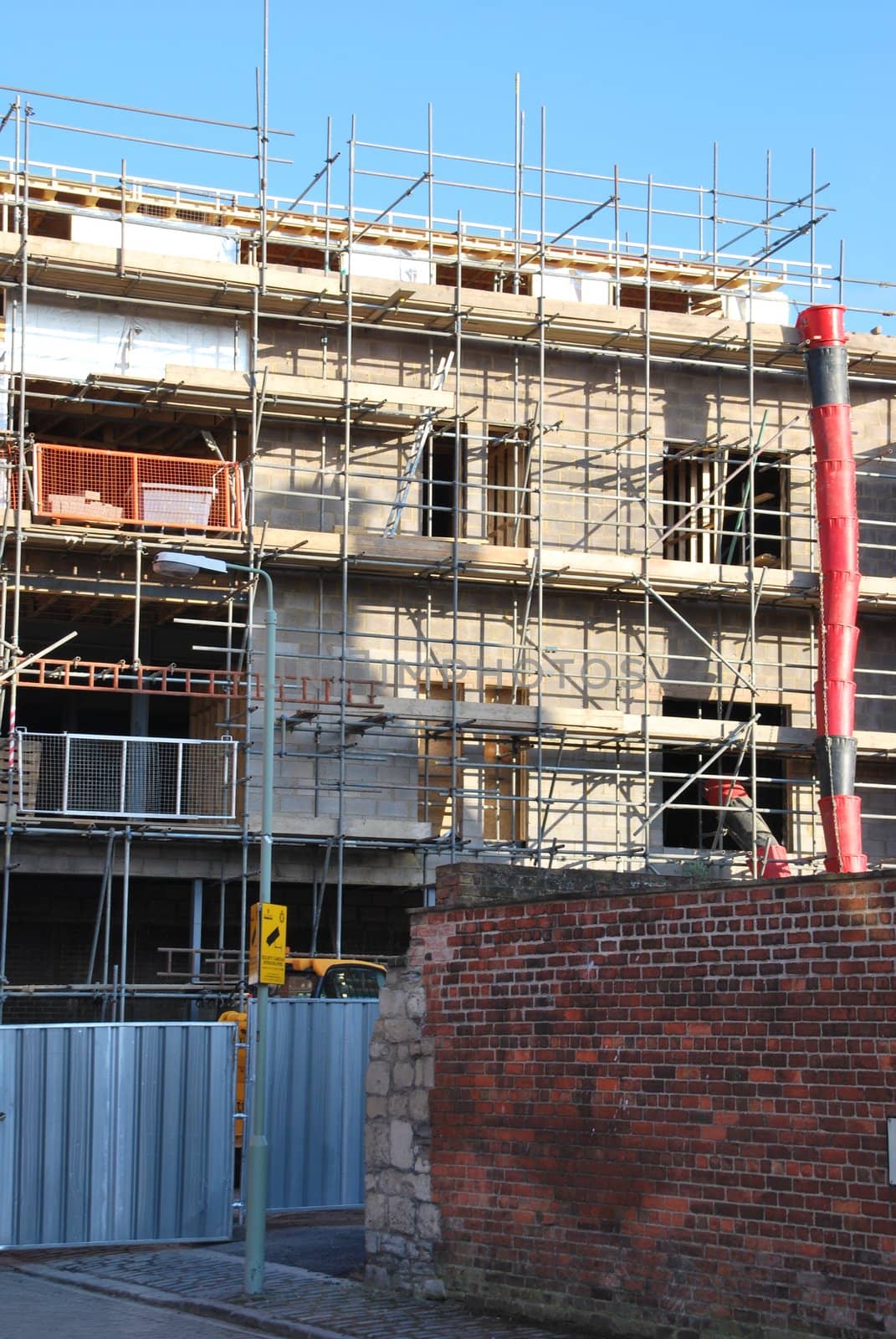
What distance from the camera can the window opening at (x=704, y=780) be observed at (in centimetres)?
3056

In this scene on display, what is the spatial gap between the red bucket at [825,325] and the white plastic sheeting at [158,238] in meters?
8.59

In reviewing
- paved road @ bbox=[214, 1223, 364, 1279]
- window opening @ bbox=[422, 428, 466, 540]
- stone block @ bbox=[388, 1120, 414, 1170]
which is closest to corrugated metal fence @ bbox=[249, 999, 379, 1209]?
paved road @ bbox=[214, 1223, 364, 1279]

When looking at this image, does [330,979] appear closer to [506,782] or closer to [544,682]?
[506,782]

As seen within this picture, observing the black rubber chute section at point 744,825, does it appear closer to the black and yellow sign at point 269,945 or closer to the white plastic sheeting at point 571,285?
the white plastic sheeting at point 571,285

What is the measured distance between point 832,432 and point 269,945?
15.3 metres

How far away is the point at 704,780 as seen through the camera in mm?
30422

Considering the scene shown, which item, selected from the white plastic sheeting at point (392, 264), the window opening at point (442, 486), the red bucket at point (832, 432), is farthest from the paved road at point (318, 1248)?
the white plastic sheeting at point (392, 264)

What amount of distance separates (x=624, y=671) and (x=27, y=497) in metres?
9.27

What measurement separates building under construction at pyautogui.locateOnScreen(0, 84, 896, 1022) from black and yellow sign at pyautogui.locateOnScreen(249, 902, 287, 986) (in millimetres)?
9347

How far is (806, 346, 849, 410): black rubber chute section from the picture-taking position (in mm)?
28891

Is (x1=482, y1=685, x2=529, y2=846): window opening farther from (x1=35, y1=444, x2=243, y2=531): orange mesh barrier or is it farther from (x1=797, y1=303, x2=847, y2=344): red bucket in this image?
(x1=797, y1=303, x2=847, y2=344): red bucket

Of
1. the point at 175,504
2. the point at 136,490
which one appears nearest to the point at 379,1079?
the point at 136,490

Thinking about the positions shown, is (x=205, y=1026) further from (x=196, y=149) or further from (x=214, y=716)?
(x=196, y=149)

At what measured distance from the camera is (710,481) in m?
31.6
